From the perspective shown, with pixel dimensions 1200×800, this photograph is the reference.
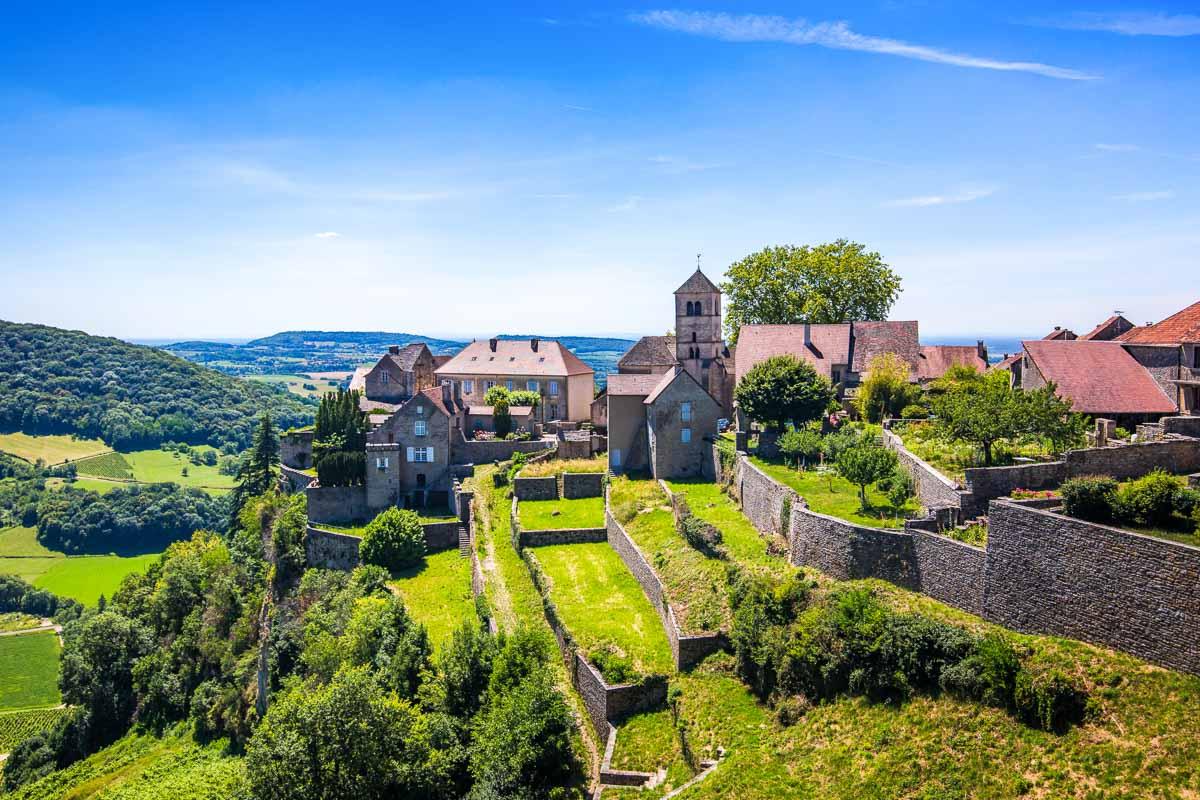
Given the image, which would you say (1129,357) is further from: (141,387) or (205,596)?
(141,387)

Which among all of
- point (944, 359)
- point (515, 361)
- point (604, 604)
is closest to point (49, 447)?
point (515, 361)

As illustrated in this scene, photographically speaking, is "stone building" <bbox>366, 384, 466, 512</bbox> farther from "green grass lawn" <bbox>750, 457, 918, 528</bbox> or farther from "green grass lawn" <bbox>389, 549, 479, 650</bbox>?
"green grass lawn" <bbox>750, 457, 918, 528</bbox>

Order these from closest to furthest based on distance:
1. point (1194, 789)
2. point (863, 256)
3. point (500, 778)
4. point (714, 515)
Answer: point (1194, 789)
point (500, 778)
point (714, 515)
point (863, 256)

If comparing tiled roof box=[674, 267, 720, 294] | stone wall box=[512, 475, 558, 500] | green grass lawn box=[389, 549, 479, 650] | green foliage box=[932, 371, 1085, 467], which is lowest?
green grass lawn box=[389, 549, 479, 650]

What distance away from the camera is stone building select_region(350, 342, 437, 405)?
216 ft

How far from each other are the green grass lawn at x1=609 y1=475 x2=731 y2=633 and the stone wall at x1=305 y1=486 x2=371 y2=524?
16.5m

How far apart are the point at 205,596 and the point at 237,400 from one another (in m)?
119

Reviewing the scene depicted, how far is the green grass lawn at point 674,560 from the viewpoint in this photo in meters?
29.2

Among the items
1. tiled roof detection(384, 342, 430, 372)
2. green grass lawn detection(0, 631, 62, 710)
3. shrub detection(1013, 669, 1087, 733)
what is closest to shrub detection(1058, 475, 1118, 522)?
shrub detection(1013, 669, 1087, 733)

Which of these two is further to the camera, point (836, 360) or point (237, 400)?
point (237, 400)

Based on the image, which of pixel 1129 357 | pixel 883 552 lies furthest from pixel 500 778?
pixel 1129 357

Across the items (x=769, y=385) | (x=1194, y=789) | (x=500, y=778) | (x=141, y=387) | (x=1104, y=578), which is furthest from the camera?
(x=141, y=387)

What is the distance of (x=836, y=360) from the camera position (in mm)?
53812

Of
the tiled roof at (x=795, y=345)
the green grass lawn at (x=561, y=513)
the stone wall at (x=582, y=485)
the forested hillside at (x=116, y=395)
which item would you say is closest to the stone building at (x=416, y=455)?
the green grass lawn at (x=561, y=513)
